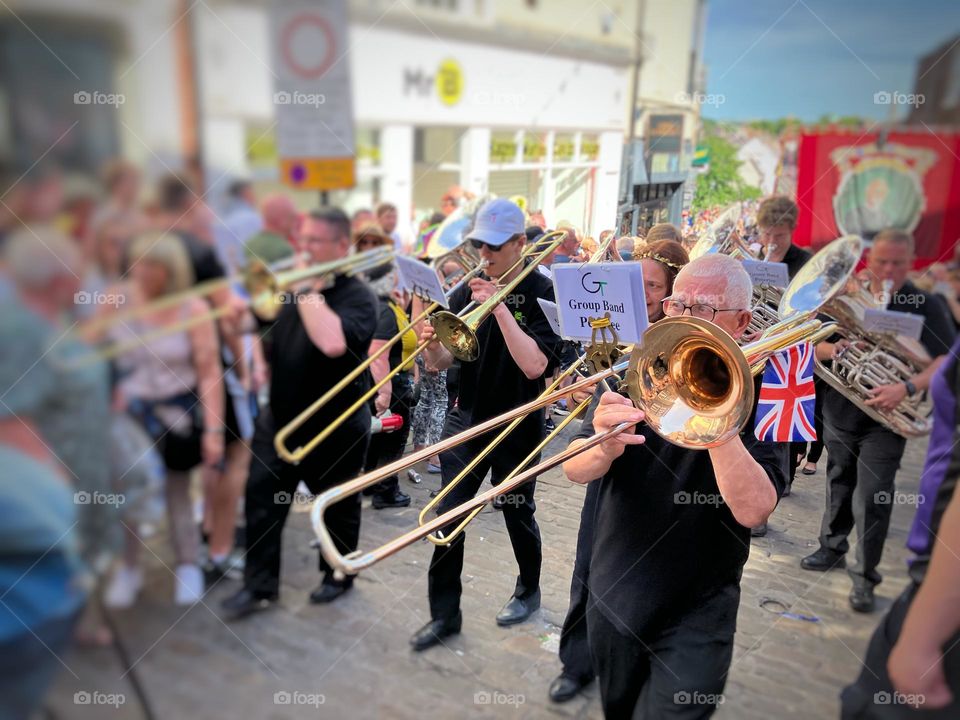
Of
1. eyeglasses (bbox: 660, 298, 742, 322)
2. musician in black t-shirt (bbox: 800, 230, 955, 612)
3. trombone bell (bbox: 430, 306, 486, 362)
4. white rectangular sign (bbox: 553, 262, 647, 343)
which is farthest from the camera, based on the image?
trombone bell (bbox: 430, 306, 486, 362)

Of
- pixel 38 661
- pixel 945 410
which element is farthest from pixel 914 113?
pixel 38 661

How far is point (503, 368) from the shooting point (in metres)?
2.43

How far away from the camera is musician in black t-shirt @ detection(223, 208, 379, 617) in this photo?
6.75 feet

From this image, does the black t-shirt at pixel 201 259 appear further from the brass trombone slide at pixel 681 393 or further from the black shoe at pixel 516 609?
the black shoe at pixel 516 609

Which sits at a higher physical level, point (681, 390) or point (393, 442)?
point (681, 390)

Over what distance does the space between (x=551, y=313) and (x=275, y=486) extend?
98 centimetres

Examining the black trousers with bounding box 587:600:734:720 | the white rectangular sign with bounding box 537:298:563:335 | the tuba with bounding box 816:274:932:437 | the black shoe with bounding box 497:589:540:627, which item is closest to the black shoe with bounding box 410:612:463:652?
the black shoe with bounding box 497:589:540:627

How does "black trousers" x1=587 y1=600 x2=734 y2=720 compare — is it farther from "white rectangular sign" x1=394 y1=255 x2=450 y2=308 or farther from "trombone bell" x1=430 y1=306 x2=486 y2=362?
"white rectangular sign" x1=394 y1=255 x2=450 y2=308

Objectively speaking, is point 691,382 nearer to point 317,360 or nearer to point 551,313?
point 551,313

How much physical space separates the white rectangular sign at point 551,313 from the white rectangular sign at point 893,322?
86 cm

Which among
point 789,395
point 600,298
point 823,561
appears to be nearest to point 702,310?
point 600,298

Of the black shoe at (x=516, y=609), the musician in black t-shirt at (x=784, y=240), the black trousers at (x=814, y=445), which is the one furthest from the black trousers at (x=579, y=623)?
the black trousers at (x=814, y=445)

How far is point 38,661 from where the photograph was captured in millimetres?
1889

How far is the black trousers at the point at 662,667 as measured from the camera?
6.05 ft
